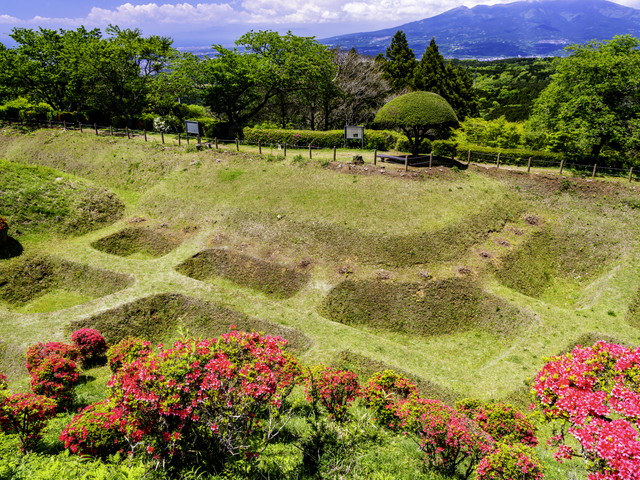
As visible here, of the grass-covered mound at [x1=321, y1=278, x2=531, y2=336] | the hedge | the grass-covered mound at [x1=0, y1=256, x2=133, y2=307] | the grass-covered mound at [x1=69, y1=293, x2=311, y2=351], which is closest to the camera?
the grass-covered mound at [x1=69, y1=293, x2=311, y2=351]

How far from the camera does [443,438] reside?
9539mm

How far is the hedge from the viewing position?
4259cm

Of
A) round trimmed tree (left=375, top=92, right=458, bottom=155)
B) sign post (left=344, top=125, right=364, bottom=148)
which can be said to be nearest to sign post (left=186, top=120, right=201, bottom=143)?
sign post (left=344, top=125, right=364, bottom=148)

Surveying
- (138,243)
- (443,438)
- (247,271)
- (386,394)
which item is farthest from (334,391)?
(138,243)

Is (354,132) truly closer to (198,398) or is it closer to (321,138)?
(321,138)

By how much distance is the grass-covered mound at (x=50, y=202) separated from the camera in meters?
27.2

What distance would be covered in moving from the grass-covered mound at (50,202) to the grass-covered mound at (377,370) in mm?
23970

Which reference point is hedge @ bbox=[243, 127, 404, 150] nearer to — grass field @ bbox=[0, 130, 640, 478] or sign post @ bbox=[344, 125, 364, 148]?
sign post @ bbox=[344, 125, 364, 148]

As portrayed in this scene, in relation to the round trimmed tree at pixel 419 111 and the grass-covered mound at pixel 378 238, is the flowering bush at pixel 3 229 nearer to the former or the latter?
the grass-covered mound at pixel 378 238

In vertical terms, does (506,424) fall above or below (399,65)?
below

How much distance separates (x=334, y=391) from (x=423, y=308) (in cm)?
1019

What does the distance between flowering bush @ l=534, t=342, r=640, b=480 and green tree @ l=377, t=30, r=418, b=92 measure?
56.6 meters

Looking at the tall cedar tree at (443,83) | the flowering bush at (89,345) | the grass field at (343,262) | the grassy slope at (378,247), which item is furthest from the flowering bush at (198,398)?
the tall cedar tree at (443,83)

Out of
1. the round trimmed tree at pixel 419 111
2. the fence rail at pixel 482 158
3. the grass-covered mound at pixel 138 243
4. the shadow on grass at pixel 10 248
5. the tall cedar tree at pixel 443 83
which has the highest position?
the tall cedar tree at pixel 443 83
